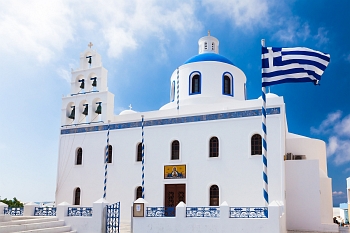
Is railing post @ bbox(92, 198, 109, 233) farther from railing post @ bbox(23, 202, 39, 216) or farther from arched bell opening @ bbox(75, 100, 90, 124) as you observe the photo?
arched bell opening @ bbox(75, 100, 90, 124)

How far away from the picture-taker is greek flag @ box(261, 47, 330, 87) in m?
10.4

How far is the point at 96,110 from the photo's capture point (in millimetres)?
18172

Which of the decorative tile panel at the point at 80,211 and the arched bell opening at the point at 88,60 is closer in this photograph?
the decorative tile panel at the point at 80,211

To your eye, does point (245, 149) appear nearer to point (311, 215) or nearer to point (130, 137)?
point (311, 215)

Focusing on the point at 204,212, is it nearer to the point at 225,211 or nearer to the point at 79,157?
the point at 225,211

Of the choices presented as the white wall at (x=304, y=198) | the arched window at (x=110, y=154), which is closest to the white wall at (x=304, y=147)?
the white wall at (x=304, y=198)

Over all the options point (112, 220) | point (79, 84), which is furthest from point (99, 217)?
point (79, 84)

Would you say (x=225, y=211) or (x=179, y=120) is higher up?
(x=179, y=120)

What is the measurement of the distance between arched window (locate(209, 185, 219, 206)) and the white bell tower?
19.6ft

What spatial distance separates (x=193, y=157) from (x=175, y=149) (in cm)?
96

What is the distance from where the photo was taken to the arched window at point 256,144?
14.6 m

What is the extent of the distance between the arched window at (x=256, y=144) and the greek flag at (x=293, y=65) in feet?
14.4

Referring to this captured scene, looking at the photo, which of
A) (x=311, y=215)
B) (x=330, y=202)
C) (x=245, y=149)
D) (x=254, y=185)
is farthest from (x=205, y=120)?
(x=330, y=202)

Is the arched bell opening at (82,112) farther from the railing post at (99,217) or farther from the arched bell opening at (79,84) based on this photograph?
the railing post at (99,217)
